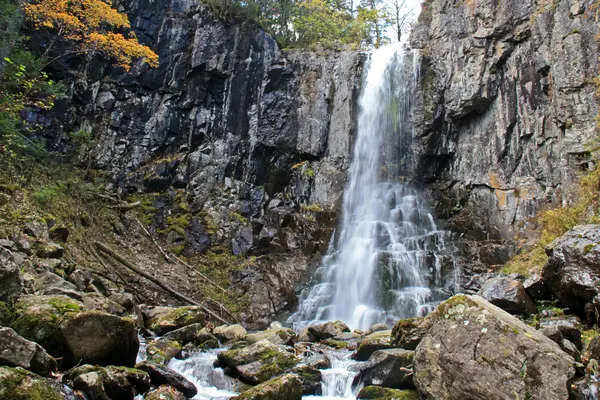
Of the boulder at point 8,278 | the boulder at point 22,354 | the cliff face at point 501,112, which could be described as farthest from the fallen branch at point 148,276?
the cliff face at point 501,112

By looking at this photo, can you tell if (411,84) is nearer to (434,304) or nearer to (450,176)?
(450,176)

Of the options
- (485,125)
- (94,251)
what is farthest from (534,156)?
(94,251)

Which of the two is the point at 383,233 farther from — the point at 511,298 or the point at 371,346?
the point at 371,346

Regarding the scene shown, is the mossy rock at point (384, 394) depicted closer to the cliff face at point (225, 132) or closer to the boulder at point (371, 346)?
the boulder at point (371, 346)

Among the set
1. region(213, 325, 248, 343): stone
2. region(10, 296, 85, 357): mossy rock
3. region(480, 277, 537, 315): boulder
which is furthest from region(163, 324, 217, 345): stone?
region(480, 277, 537, 315): boulder

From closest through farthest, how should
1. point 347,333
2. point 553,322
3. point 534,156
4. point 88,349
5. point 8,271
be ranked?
point 8,271, point 88,349, point 553,322, point 347,333, point 534,156

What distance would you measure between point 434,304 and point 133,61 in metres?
16.4

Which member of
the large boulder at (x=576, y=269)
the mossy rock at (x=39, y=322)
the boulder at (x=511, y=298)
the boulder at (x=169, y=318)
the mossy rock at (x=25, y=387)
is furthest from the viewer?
the boulder at (x=169, y=318)

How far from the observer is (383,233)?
16141 mm

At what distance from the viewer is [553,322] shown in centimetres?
669

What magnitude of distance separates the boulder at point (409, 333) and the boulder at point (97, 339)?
424cm

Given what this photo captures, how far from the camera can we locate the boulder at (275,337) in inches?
343

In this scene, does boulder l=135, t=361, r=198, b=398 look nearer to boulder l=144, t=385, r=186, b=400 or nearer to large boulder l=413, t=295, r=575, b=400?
boulder l=144, t=385, r=186, b=400

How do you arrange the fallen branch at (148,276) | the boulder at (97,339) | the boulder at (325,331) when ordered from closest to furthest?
the boulder at (97,339) < the boulder at (325,331) < the fallen branch at (148,276)
